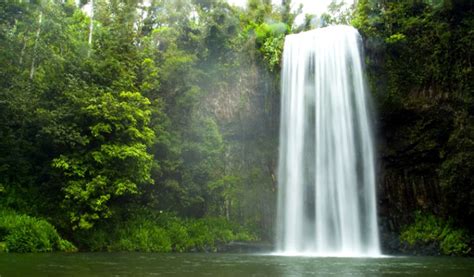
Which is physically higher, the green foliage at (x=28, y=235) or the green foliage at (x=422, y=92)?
the green foliage at (x=422, y=92)

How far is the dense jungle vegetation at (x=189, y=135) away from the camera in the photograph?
15.6 metres

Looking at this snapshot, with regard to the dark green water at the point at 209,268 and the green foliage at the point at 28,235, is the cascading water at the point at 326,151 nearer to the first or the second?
the dark green water at the point at 209,268

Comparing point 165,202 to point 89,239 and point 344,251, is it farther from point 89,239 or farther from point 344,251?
point 344,251

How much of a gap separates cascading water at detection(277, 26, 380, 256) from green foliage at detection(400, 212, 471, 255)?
4.40ft

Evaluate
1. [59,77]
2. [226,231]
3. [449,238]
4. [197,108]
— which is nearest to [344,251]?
[449,238]

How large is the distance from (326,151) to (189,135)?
5983 millimetres

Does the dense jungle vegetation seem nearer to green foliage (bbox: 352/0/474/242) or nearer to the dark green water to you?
green foliage (bbox: 352/0/474/242)

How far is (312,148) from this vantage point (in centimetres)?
1798

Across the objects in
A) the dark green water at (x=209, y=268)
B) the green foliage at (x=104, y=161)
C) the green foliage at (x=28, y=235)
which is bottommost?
the dark green water at (x=209, y=268)

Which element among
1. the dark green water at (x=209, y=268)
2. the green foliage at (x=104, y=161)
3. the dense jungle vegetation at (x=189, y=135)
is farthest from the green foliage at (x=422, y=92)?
the green foliage at (x=104, y=161)

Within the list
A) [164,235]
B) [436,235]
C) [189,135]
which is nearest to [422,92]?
[436,235]

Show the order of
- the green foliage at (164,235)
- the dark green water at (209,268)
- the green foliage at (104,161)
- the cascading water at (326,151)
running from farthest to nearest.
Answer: the cascading water at (326,151), the green foliage at (164,235), the green foliage at (104,161), the dark green water at (209,268)

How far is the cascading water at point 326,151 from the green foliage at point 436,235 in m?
1.34

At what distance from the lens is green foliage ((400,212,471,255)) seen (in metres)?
15.2
